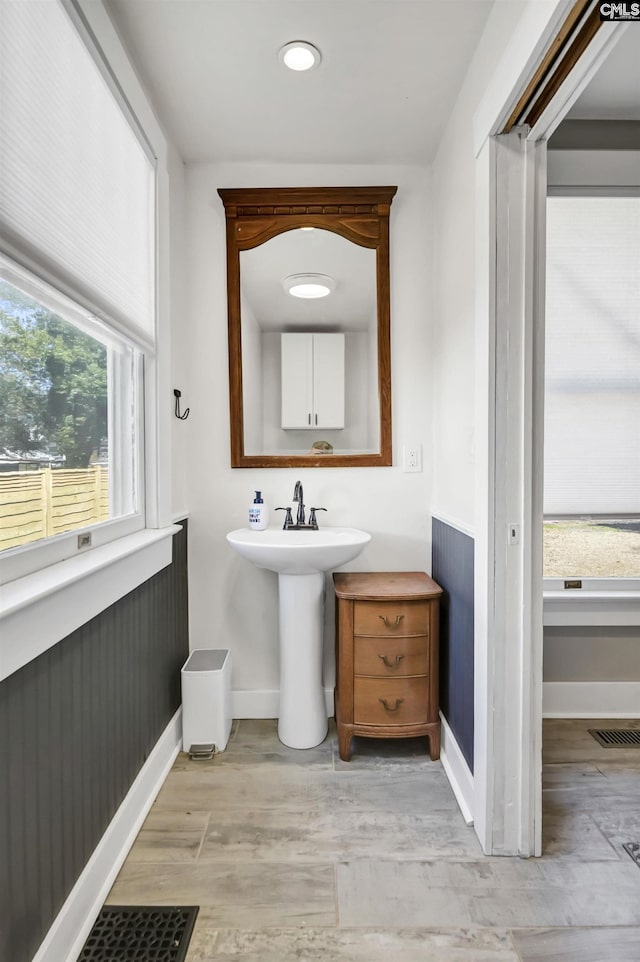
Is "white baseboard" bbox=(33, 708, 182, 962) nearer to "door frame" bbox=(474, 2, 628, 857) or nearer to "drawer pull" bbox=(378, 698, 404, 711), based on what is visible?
"drawer pull" bbox=(378, 698, 404, 711)

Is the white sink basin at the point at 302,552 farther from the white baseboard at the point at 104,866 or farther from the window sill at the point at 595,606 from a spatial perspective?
the window sill at the point at 595,606

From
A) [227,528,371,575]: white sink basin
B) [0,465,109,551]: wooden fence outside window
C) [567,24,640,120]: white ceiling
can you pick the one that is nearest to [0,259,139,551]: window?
[0,465,109,551]: wooden fence outside window

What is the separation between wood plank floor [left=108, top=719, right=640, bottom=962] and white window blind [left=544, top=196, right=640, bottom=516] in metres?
1.08

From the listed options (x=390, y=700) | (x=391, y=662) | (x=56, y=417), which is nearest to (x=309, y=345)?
(x=56, y=417)

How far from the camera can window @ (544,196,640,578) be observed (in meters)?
2.08

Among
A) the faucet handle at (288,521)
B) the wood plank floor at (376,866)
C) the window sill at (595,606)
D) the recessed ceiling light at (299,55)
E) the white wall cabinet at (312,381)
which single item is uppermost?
the recessed ceiling light at (299,55)

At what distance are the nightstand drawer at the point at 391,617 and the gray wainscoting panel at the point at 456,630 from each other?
0.11 m

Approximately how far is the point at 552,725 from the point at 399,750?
0.72 m

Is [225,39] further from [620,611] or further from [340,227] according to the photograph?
[620,611]

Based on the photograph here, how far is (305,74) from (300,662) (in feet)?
6.84

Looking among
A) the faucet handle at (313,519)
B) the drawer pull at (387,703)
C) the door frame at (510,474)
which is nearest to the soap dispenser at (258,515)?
the faucet handle at (313,519)

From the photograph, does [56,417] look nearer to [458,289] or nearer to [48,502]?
[48,502]

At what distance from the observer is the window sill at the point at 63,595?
91 cm

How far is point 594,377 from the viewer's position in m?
2.12
